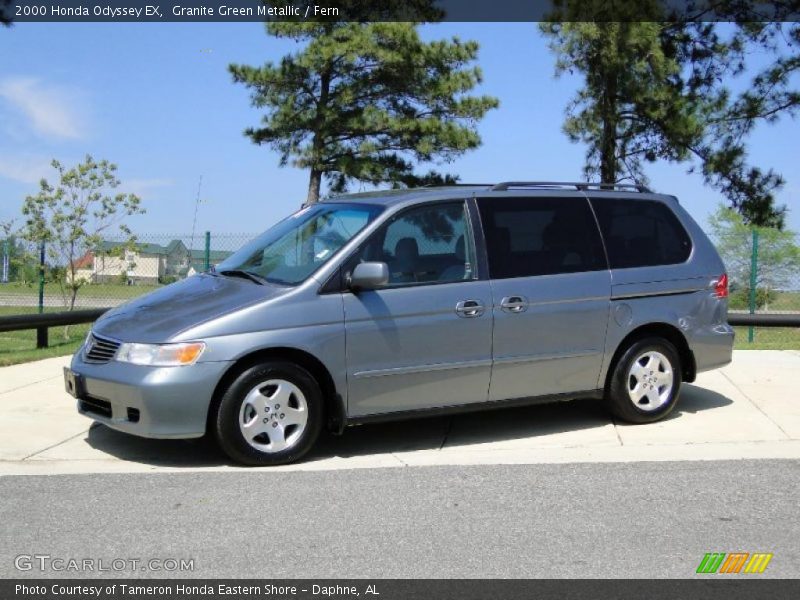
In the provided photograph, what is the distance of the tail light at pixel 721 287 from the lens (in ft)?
25.0

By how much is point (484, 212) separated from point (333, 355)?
161cm

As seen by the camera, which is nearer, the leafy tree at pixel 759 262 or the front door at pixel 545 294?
the front door at pixel 545 294

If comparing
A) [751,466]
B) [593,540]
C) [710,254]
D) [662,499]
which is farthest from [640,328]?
[593,540]

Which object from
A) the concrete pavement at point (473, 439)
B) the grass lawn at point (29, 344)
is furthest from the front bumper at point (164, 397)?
the grass lawn at point (29, 344)

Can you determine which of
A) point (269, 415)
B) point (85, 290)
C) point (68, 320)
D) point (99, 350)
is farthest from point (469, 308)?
point (85, 290)

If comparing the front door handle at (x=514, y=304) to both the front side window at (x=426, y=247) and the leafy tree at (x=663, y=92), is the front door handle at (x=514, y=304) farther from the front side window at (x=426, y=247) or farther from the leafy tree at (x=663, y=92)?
the leafy tree at (x=663, y=92)

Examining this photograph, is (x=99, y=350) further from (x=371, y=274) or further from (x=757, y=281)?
(x=757, y=281)

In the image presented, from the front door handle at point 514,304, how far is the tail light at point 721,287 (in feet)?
6.23

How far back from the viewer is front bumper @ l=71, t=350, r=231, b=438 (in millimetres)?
5781

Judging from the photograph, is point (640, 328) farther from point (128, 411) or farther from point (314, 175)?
point (314, 175)

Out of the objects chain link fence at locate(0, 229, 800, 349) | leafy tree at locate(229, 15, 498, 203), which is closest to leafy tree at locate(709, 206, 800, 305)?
chain link fence at locate(0, 229, 800, 349)

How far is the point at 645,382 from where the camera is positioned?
732cm

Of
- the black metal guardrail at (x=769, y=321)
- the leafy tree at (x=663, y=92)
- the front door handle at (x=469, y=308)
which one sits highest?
the leafy tree at (x=663, y=92)

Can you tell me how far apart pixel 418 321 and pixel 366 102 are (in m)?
17.3
